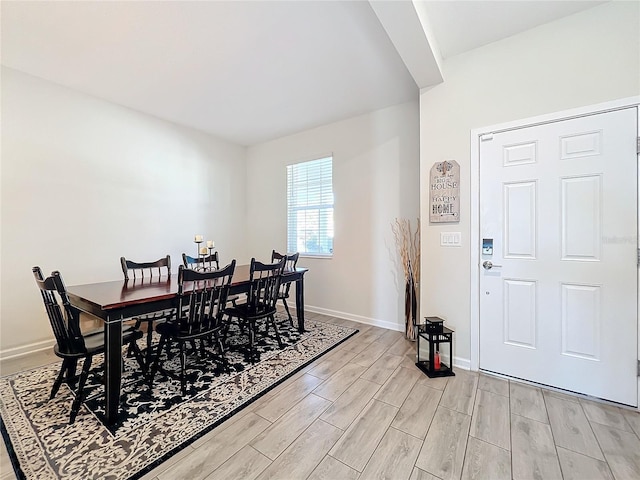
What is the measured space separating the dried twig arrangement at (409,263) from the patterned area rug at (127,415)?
3.99 ft

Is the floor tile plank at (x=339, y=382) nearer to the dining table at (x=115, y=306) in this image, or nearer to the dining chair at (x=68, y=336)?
the dining table at (x=115, y=306)

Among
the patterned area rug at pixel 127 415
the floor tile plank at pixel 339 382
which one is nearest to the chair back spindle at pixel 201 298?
the patterned area rug at pixel 127 415

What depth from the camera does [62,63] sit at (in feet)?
8.30

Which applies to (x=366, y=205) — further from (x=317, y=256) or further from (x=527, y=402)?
(x=527, y=402)

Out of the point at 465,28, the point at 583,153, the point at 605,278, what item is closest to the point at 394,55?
the point at 465,28

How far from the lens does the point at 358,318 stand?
370 cm

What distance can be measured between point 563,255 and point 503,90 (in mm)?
1389

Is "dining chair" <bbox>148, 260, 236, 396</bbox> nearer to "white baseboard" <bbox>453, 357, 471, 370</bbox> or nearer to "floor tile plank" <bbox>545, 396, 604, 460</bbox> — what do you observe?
"white baseboard" <bbox>453, 357, 471, 370</bbox>

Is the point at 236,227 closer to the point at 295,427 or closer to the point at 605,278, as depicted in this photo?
the point at 295,427

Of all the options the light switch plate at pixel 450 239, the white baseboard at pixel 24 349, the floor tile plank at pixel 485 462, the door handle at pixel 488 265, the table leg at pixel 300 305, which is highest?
the light switch plate at pixel 450 239

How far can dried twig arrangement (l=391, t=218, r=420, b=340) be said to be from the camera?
3.04m

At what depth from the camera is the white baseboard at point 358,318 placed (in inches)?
134

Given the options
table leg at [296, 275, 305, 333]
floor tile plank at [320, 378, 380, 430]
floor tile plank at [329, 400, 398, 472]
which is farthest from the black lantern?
table leg at [296, 275, 305, 333]

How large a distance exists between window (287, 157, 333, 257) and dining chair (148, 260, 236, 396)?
2.04 m
